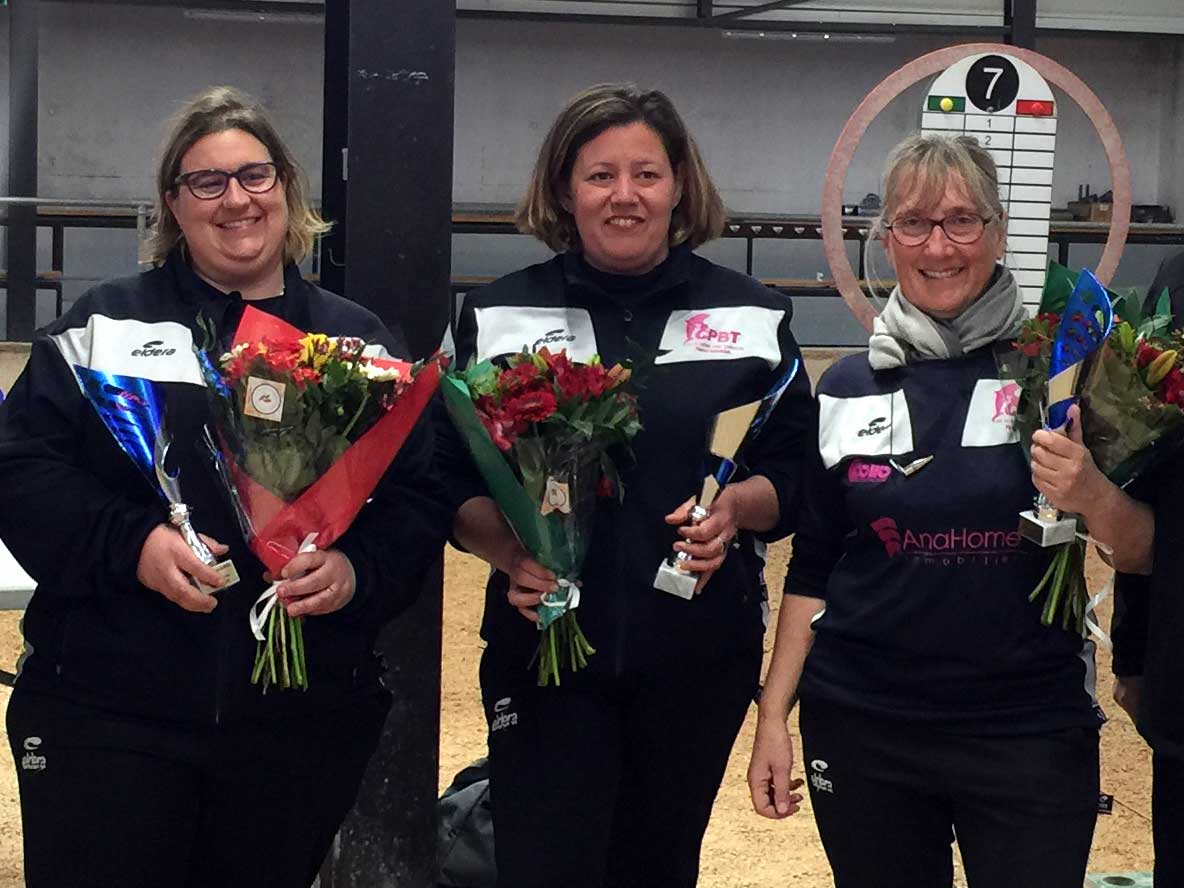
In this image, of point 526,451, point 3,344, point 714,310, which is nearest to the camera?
point 526,451

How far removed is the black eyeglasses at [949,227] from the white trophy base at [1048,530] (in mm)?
389

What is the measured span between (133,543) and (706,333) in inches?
34.6

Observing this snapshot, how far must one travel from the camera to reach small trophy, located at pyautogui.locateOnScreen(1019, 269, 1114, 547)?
2.07 metres

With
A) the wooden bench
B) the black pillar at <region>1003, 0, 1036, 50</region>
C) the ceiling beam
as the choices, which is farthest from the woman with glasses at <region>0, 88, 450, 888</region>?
the ceiling beam

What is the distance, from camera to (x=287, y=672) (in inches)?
85.0

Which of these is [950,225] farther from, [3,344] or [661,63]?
[661,63]

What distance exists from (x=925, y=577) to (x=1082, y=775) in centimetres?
32

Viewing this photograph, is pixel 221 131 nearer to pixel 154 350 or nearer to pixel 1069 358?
pixel 154 350

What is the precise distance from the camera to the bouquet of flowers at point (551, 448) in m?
2.27

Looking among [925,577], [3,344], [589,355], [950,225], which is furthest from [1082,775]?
[3,344]

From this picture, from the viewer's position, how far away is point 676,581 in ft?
7.77

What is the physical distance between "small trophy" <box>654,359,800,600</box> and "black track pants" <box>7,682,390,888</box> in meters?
0.48

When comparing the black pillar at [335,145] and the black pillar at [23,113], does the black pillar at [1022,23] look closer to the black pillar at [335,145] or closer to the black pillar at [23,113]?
the black pillar at [335,145]

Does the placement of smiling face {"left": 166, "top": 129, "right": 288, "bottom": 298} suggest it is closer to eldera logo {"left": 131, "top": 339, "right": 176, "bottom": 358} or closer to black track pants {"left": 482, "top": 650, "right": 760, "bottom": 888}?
eldera logo {"left": 131, "top": 339, "right": 176, "bottom": 358}
